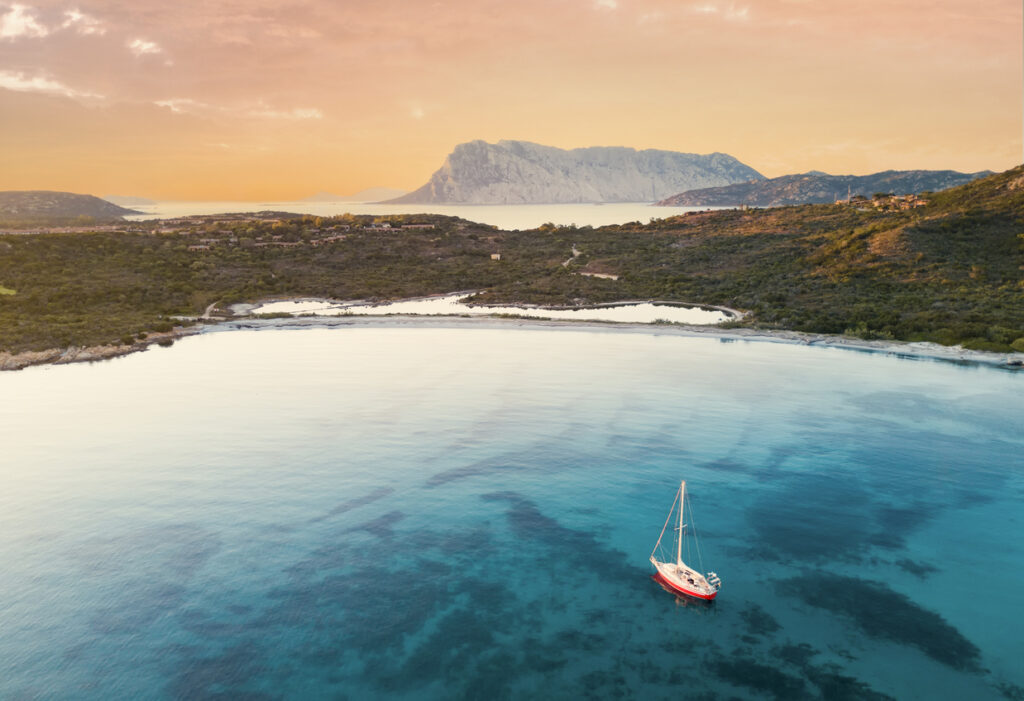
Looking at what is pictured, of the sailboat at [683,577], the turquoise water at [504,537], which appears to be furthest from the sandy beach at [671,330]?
the sailboat at [683,577]

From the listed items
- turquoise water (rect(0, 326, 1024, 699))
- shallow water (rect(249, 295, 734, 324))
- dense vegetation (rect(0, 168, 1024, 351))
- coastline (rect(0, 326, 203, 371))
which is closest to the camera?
turquoise water (rect(0, 326, 1024, 699))

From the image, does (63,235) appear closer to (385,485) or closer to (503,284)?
(503,284)

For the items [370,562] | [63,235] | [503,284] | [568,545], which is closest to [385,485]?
[370,562]

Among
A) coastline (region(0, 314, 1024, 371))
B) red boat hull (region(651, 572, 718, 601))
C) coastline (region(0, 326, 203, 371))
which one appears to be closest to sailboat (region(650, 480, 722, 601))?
red boat hull (region(651, 572, 718, 601))

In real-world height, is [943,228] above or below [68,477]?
above

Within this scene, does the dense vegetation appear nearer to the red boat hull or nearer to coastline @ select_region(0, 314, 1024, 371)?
coastline @ select_region(0, 314, 1024, 371)

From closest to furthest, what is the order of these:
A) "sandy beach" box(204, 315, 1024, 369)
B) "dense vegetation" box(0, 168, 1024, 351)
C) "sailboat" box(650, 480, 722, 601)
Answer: "sailboat" box(650, 480, 722, 601), "sandy beach" box(204, 315, 1024, 369), "dense vegetation" box(0, 168, 1024, 351)
